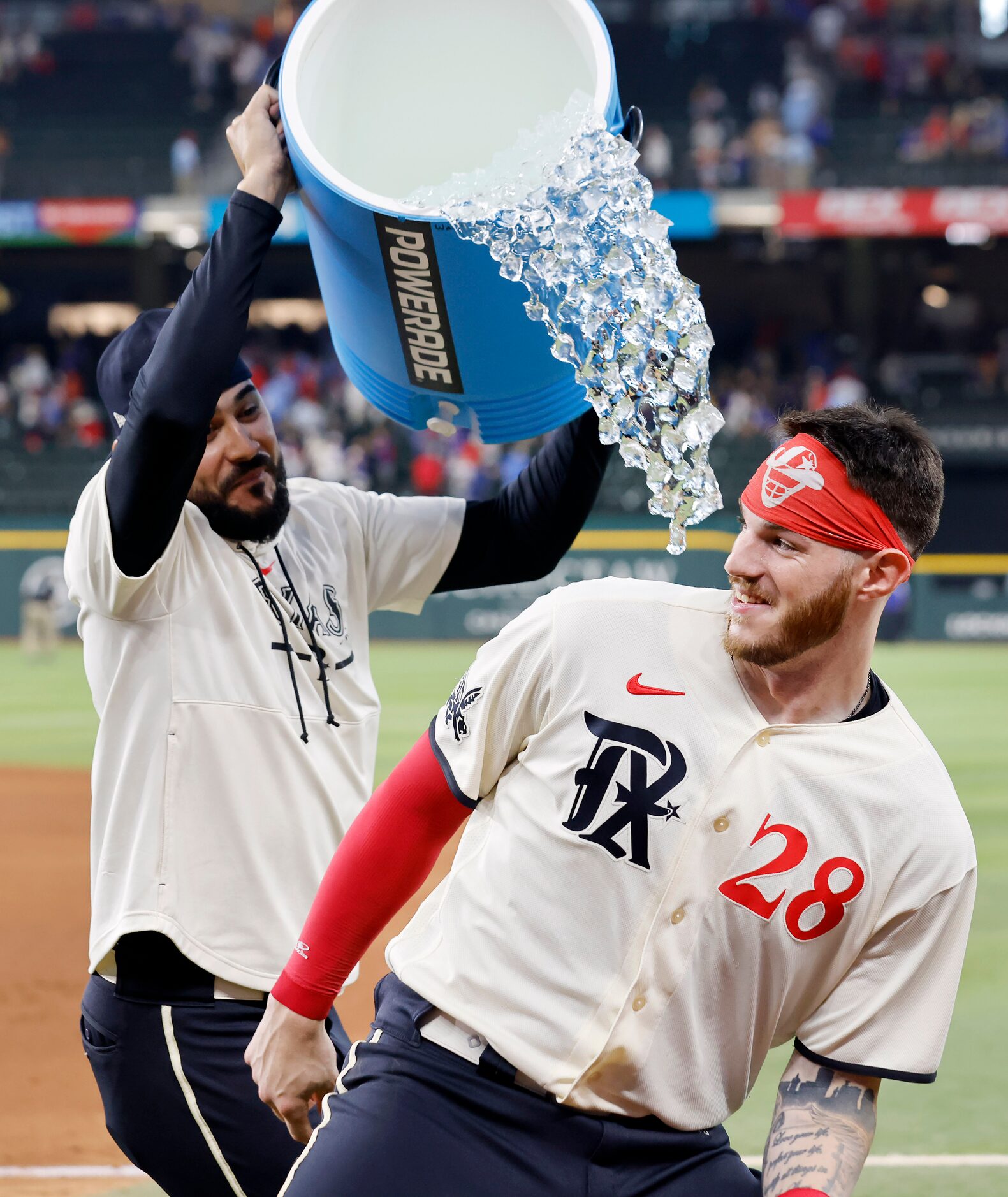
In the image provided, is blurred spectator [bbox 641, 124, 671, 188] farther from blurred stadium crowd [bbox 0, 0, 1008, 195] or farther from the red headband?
the red headband

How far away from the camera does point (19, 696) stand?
14.2 metres

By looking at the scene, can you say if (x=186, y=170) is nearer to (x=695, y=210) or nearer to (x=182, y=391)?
(x=695, y=210)

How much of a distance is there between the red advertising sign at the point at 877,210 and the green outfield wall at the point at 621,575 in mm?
6923

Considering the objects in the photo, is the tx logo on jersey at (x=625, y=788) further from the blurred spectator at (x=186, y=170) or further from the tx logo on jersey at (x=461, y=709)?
the blurred spectator at (x=186, y=170)

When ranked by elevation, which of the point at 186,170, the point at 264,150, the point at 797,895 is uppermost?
the point at 264,150

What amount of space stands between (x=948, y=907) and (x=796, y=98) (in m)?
24.9

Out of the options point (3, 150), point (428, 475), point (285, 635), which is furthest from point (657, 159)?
point (285, 635)

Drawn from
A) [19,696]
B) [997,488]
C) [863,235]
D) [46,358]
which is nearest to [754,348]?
[863,235]

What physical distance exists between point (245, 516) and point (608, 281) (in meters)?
0.95

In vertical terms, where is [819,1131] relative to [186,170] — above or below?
above

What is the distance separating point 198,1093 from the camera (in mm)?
2576

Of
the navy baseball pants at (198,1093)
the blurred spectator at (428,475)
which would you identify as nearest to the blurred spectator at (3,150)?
the blurred spectator at (428,475)

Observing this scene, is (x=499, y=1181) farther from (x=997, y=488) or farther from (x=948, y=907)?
(x=997, y=488)

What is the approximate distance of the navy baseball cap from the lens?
2812mm
